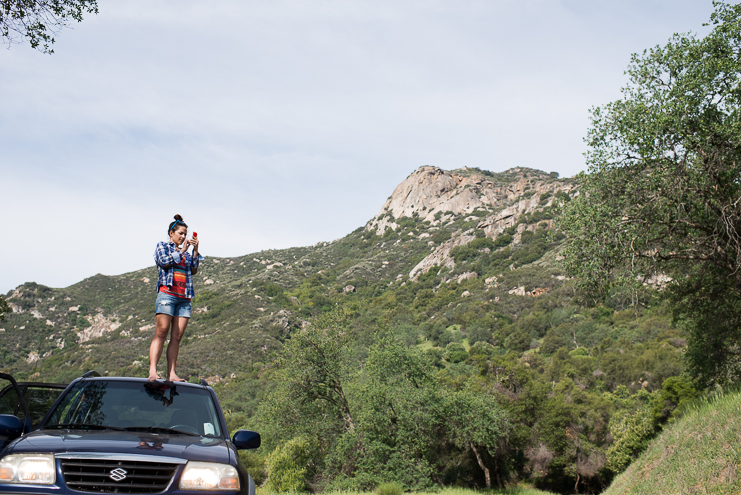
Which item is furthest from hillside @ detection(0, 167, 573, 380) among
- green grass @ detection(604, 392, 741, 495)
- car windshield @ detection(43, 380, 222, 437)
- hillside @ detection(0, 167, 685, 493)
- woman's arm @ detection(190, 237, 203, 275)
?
car windshield @ detection(43, 380, 222, 437)

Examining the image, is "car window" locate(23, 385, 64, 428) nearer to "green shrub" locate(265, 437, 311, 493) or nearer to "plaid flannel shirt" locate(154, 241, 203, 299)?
"plaid flannel shirt" locate(154, 241, 203, 299)

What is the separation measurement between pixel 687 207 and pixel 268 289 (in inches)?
4576

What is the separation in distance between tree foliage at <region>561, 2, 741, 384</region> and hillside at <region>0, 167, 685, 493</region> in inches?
42.5

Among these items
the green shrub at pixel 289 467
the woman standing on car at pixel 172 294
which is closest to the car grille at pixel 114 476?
the woman standing on car at pixel 172 294

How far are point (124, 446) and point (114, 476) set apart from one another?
9.1 inches

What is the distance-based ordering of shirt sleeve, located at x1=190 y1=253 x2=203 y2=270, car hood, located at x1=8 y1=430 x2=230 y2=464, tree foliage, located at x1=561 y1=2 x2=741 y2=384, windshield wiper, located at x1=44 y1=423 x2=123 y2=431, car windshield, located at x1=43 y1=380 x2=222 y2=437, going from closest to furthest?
1. car hood, located at x1=8 y1=430 x2=230 y2=464
2. windshield wiper, located at x1=44 y1=423 x2=123 y2=431
3. car windshield, located at x1=43 y1=380 x2=222 y2=437
4. shirt sleeve, located at x1=190 y1=253 x2=203 y2=270
5. tree foliage, located at x1=561 y1=2 x2=741 y2=384

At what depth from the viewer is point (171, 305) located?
20.0 ft

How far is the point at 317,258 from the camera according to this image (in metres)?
179

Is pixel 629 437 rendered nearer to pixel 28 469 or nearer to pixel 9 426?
pixel 9 426

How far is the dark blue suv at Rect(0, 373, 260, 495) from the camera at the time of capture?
334 cm

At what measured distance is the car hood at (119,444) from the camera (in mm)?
3453

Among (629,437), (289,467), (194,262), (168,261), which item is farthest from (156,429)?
(629,437)

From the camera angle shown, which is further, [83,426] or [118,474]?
[83,426]

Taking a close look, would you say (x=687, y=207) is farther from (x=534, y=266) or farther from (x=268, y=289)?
(x=268, y=289)
